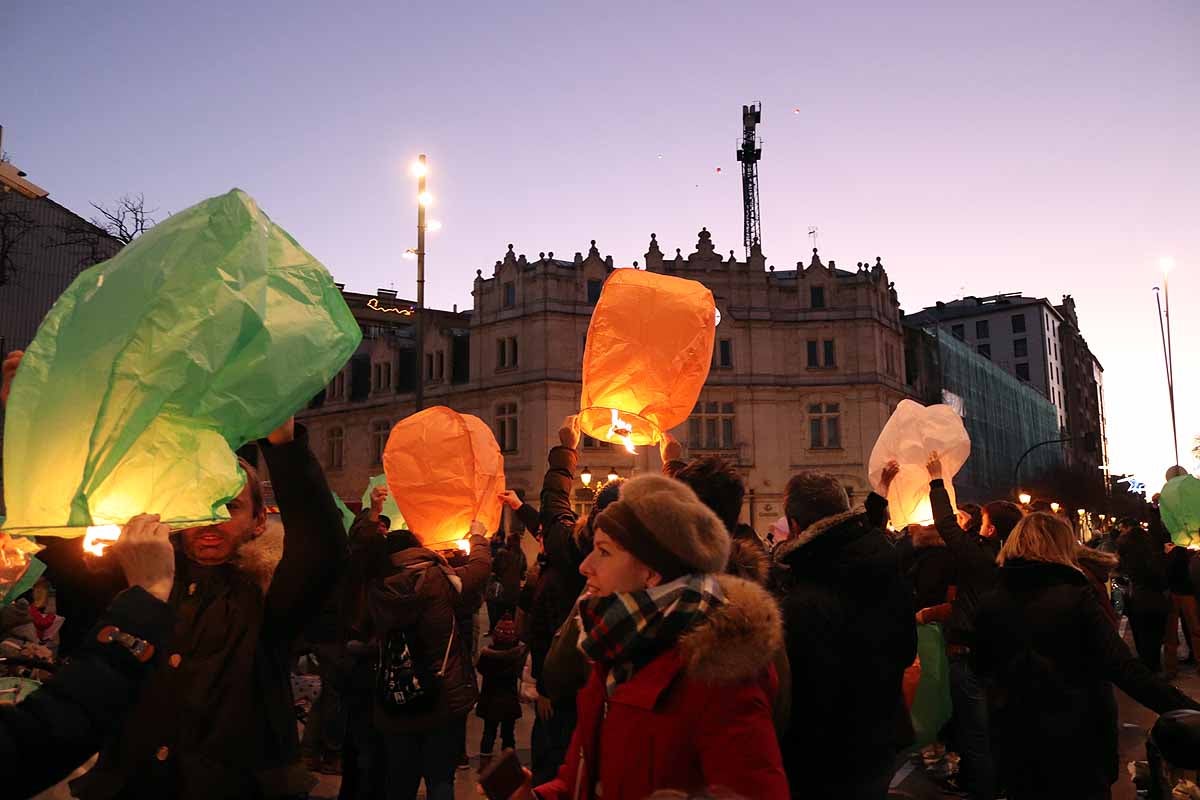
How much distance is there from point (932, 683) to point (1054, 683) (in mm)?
2379

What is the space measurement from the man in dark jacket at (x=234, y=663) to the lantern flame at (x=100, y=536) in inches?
21.4

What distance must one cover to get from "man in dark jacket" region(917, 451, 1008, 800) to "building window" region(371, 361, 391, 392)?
136 ft

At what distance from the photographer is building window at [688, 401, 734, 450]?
39531mm

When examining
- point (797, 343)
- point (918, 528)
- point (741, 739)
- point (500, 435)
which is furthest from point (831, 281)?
point (741, 739)

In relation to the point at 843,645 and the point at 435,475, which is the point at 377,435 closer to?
the point at 435,475

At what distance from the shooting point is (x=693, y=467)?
3916 millimetres

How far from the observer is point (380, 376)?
4609cm

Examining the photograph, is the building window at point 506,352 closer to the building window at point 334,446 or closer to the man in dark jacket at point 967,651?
the building window at point 334,446

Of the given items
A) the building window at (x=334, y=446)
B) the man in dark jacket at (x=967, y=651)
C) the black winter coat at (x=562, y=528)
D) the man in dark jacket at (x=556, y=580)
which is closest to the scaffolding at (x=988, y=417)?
the building window at (x=334, y=446)

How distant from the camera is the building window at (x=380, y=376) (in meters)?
45.7

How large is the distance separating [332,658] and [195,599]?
11.9ft

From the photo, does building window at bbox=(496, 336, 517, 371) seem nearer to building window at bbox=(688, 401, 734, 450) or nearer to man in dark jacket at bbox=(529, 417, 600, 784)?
building window at bbox=(688, 401, 734, 450)

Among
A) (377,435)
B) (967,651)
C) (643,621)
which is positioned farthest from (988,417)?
(643,621)

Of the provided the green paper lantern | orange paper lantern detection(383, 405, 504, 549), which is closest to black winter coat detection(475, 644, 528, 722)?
orange paper lantern detection(383, 405, 504, 549)
